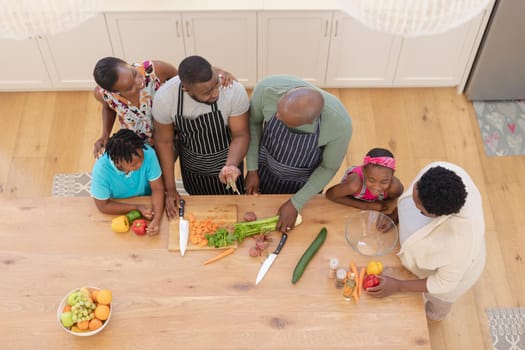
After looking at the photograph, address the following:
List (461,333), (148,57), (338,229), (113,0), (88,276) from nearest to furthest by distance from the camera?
(88,276)
(338,229)
(461,333)
(113,0)
(148,57)

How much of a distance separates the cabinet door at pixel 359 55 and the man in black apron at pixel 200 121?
5.07ft

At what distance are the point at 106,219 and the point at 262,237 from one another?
676mm

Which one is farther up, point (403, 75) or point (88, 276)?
point (88, 276)

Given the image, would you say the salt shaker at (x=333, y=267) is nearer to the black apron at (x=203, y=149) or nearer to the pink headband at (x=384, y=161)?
the pink headband at (x=384, y=161)

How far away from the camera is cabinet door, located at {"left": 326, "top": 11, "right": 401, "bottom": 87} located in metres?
3.51

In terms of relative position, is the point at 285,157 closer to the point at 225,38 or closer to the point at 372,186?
the point at 372,186

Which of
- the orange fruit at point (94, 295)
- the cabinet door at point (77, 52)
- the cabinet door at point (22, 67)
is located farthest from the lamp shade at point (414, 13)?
the cabinet door at point (22, 67)

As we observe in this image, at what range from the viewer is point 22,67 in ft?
12.2

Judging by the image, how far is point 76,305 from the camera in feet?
6.07

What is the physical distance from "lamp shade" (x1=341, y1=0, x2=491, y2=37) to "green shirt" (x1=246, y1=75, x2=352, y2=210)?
25.3 inches

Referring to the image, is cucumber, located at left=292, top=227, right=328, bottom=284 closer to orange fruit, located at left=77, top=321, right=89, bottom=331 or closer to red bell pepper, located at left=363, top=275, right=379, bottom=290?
red bell pepper, located at left=363, top=275, right=379, bottom=290

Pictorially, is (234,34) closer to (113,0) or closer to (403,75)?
(113,0)

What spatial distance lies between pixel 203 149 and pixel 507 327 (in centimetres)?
200

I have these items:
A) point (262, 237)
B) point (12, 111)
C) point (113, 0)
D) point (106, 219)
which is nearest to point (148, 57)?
point (113, 0)
